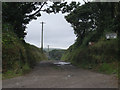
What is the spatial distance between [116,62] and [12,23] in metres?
11.4

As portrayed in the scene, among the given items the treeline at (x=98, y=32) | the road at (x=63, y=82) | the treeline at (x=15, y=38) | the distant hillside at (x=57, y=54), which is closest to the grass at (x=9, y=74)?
the treeline at (x=15, y=38)

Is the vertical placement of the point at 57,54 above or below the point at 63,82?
below

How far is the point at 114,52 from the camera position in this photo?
1433 cm

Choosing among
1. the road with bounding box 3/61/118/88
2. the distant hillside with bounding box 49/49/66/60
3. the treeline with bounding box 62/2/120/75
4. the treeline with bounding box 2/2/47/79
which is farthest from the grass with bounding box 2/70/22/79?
the distant hillside with bounding box 49/49/66/60

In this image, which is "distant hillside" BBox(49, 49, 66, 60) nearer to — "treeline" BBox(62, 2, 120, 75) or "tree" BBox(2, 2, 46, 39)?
"treeline" BBox(62, 2, 120, 75)

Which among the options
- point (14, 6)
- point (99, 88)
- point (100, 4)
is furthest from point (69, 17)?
point (99, 88)

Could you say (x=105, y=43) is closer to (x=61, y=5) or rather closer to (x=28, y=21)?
(x=61, y=5)

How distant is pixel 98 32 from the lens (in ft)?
67.3

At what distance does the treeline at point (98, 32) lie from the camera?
14164 millimetres

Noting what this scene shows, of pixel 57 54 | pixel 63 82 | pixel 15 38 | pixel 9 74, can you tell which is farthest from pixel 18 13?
pixel 57 54

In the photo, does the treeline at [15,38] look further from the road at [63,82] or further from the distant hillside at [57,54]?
the distant hillside at [57,54]

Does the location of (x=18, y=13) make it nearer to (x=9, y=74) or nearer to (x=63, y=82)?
(x=9, y=74)

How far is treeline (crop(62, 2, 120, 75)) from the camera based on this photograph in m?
14.2

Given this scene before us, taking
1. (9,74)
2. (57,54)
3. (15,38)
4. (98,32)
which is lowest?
(57,54)
